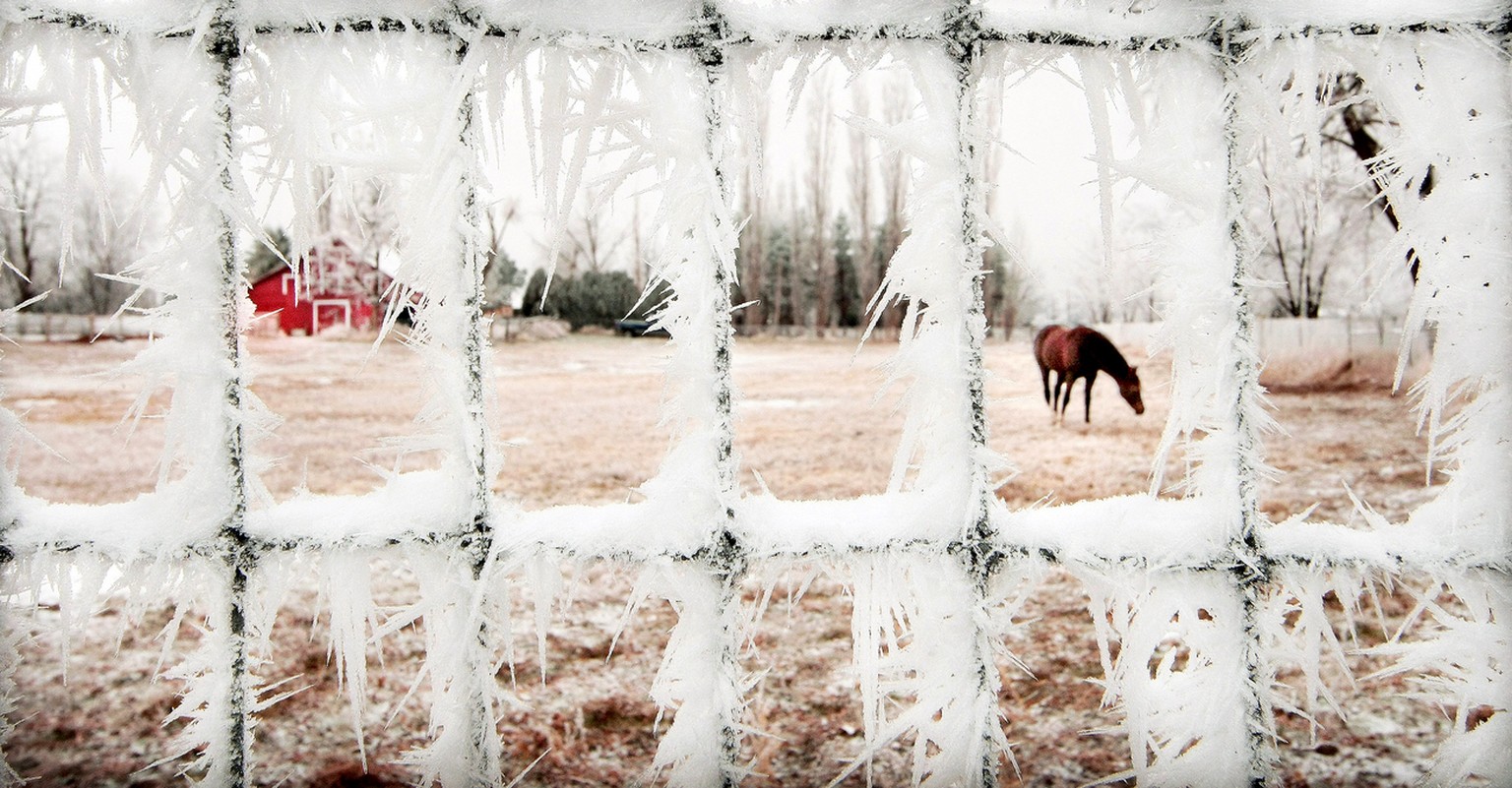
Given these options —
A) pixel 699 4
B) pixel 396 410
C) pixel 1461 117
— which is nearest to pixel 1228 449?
pixel 1461 117

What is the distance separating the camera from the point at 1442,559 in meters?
0.52

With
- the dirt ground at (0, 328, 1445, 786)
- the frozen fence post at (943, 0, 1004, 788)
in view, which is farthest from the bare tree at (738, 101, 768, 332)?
the frozen fence post at (943, 0, 1004, 788)

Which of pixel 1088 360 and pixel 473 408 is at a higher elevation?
pixel 473 408

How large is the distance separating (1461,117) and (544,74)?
620 millimetres

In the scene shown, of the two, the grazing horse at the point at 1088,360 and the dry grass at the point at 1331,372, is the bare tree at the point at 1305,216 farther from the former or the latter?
the grazing horse at the point at 1088,360

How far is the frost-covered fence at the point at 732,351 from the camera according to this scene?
1.63ft

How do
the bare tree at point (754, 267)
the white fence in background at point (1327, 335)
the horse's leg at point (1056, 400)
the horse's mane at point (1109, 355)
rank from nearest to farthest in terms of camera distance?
1. the horse's mane at point (1109, 355)
2. the horse's leg at point (1056, 400)
3. the bare tree at point (754, 267)
4. the white fence in background at point (1327, 335)

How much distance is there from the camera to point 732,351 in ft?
1.69

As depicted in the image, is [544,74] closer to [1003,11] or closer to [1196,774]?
[1003,11]

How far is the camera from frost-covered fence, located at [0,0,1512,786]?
1.63 ft

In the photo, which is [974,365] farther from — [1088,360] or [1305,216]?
[1088,360]

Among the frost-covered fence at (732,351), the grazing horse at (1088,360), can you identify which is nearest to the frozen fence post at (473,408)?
the frost-covered fence at (732,351)

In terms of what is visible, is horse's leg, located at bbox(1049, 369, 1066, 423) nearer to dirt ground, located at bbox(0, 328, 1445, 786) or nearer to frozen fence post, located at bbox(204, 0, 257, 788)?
dirt ground, located at bbox(0, 328, 1445, 786)

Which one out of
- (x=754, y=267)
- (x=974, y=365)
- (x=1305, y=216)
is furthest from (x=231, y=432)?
(x=754, y=267)
